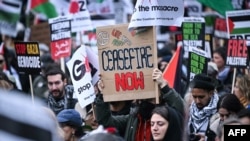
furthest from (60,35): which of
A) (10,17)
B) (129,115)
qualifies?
(129,115)

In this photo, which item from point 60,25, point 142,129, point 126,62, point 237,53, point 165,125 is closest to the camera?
point 165,125

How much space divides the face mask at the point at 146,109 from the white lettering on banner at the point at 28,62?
2476 mm

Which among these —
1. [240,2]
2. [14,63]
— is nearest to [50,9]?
[14,63]

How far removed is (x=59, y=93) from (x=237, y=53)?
2.19m

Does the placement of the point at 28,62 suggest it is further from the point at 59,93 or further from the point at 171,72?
the point at 171,72

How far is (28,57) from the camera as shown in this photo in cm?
971

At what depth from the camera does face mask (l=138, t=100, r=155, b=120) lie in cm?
736

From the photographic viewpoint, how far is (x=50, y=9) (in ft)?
50.1

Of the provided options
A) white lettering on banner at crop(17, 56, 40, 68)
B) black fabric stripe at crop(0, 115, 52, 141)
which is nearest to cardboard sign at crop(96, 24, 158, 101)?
white lettering on banner at crop(17, 56, 40, 68)

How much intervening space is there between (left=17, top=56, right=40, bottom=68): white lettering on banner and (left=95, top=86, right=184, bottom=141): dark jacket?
77.0 inches

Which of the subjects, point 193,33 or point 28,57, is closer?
point 28,57

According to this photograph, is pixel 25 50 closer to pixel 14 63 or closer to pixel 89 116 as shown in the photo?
pixel 89 116

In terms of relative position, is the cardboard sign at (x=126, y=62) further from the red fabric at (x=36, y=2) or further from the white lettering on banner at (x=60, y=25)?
the red fabric at (x=36, y=2)

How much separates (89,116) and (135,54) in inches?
50.5
